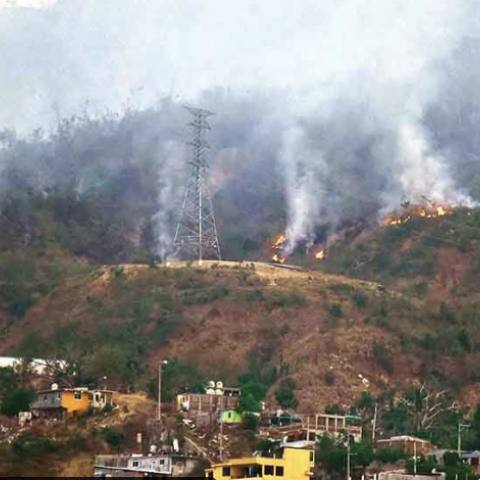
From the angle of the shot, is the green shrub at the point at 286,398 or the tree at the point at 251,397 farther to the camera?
the green shrub at the point at 286,398

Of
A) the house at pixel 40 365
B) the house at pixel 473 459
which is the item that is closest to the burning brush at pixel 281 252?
the house at pixel 40 365

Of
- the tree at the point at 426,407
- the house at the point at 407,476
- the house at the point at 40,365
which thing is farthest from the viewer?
the house at the point at 40,365

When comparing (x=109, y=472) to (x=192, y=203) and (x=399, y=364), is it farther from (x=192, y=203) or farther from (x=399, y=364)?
(x=192, y=203)

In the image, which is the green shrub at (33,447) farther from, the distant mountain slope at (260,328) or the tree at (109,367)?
the distant mountain slope at (260,328)

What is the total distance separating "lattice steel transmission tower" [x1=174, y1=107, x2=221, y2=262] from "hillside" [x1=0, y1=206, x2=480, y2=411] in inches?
221

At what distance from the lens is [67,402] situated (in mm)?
90938

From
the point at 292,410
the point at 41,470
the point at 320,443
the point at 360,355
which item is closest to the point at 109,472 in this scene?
the point at 41,470

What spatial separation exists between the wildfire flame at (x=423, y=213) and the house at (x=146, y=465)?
158ft

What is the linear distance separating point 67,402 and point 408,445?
16.3 metres

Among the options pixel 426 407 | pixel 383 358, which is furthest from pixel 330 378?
pixel 426 407

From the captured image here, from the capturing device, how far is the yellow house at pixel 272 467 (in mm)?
80438

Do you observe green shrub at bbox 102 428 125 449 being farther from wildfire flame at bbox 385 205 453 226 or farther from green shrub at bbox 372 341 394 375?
wildfire flame at bbox 385 205 453 226

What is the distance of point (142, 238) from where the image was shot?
445 feet

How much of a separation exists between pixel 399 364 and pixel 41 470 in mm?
28828
